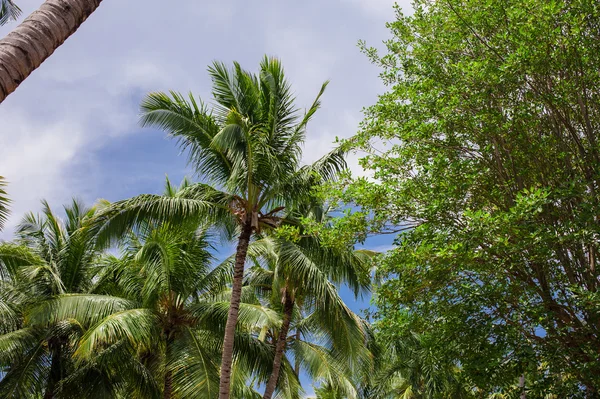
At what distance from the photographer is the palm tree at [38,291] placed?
560 inches

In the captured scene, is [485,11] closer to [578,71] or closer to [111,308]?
[578,71]

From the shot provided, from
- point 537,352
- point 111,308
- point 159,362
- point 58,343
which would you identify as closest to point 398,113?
point 537,352

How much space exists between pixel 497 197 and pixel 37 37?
7.42 metres

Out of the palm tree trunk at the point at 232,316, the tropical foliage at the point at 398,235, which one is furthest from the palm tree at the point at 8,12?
the palm tree trunk at the point at 232,316

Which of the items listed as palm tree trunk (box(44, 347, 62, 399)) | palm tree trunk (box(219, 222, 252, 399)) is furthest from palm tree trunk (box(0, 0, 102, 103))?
palm tree trunk (box(44, 347, 62, 399))

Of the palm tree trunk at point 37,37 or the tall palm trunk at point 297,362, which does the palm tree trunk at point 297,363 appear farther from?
the palm tree trunk at point 37,37

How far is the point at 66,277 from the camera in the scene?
16484 mm

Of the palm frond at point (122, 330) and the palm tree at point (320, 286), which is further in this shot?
the palm tree at point (320, 286)

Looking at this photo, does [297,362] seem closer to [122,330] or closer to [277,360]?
[277,360]

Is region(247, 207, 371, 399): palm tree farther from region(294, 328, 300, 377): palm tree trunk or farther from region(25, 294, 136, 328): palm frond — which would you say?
region(25, 294, 136, 328): palm frond

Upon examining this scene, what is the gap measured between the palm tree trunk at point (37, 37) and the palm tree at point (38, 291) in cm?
939

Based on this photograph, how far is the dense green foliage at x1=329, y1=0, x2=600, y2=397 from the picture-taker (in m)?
7.89

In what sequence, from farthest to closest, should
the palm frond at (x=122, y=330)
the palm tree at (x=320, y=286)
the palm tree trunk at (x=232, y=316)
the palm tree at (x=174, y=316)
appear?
the palm tree at (x=320, y=286) → the palm tree at (x=174, y=316) → the palm frond at (x=122, y=330) → the palm tree trunk at (x=232, y=316)

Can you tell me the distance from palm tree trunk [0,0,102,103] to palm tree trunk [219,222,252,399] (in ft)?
29.8
